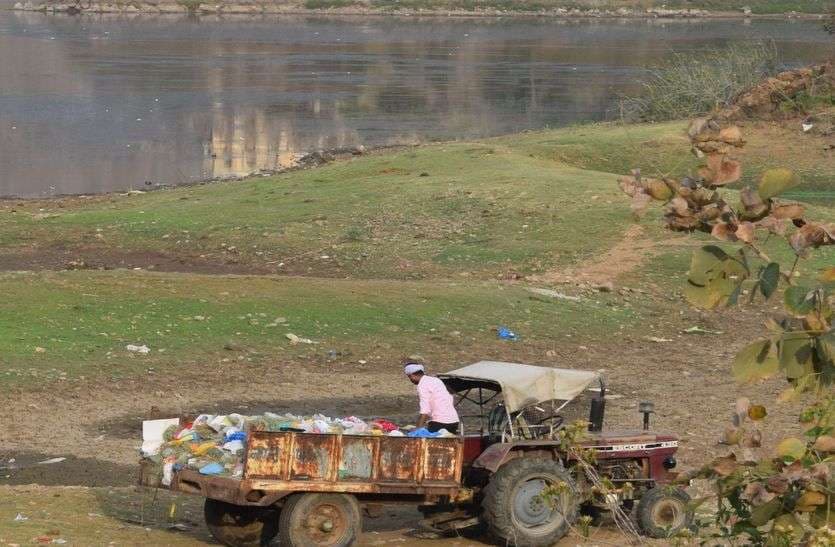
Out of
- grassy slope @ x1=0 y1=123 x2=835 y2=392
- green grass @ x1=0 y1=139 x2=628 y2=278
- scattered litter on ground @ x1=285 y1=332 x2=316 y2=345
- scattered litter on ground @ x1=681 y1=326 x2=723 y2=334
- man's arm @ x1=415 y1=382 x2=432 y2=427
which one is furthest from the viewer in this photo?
green grass @ x1=0 y1=139 x2=628 y2=278

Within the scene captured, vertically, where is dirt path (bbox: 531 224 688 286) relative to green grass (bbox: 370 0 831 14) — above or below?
above

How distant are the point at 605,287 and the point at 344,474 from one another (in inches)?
498

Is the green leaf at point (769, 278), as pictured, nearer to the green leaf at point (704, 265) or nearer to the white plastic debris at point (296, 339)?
the green leaf at point (704, 265)

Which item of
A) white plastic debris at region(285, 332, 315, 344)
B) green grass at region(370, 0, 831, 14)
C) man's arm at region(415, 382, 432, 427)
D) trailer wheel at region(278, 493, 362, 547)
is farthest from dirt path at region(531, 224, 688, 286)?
green grass at region(370, 0, 831, 14)

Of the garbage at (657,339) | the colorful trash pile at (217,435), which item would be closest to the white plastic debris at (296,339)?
the garbage at (657,339)

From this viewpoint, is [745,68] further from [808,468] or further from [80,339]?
[808,468]

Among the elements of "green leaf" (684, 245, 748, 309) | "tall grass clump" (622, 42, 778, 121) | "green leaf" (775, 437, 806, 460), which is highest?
"green leaf" (684, 245, 748, 309)

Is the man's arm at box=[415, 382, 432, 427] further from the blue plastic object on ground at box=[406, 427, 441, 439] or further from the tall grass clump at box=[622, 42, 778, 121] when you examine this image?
the tall grass clump at box=[622, 42, 778, 121]

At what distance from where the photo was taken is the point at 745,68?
42.7m

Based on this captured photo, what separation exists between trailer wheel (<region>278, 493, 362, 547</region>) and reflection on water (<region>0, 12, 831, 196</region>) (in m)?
26.4

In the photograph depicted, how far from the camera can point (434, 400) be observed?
36.9 feet

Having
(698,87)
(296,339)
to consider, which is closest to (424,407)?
(296,339)

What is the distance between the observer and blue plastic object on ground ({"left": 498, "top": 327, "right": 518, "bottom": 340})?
19.5 metres

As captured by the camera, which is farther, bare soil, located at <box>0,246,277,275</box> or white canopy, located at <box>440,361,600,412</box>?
bare soil, located at <box>0,246,277,275</box>
